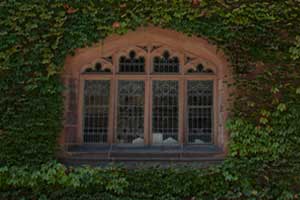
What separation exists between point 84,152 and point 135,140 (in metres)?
0.74

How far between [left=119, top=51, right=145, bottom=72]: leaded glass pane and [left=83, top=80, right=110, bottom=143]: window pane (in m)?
0.32

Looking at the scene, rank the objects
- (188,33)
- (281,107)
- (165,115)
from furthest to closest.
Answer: (165,115) → (188,33) → (281,107)

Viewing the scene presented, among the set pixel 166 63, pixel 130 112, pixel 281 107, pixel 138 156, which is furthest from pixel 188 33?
pixel 138 156

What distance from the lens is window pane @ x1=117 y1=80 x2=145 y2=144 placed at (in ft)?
21.3

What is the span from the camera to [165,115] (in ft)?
21.3

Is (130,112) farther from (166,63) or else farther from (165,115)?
(166,63)

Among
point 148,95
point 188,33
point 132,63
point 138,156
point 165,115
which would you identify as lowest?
point 138,156

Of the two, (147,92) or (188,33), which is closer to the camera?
(188,33)

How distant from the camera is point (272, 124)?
6.06m

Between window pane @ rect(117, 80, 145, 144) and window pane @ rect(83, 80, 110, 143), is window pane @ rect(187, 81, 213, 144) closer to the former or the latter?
window pane @ rect(117, 80, 145, 144)

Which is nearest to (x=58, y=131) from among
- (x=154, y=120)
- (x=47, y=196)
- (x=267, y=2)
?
(x=47, y=196)

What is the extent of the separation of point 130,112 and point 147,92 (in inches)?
14.8

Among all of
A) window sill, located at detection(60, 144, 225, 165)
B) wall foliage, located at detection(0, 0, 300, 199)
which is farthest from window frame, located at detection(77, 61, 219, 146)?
wall foliage, located at detection(0, 0, 300, 199)

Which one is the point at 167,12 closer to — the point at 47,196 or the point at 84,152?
the point at 84,152
